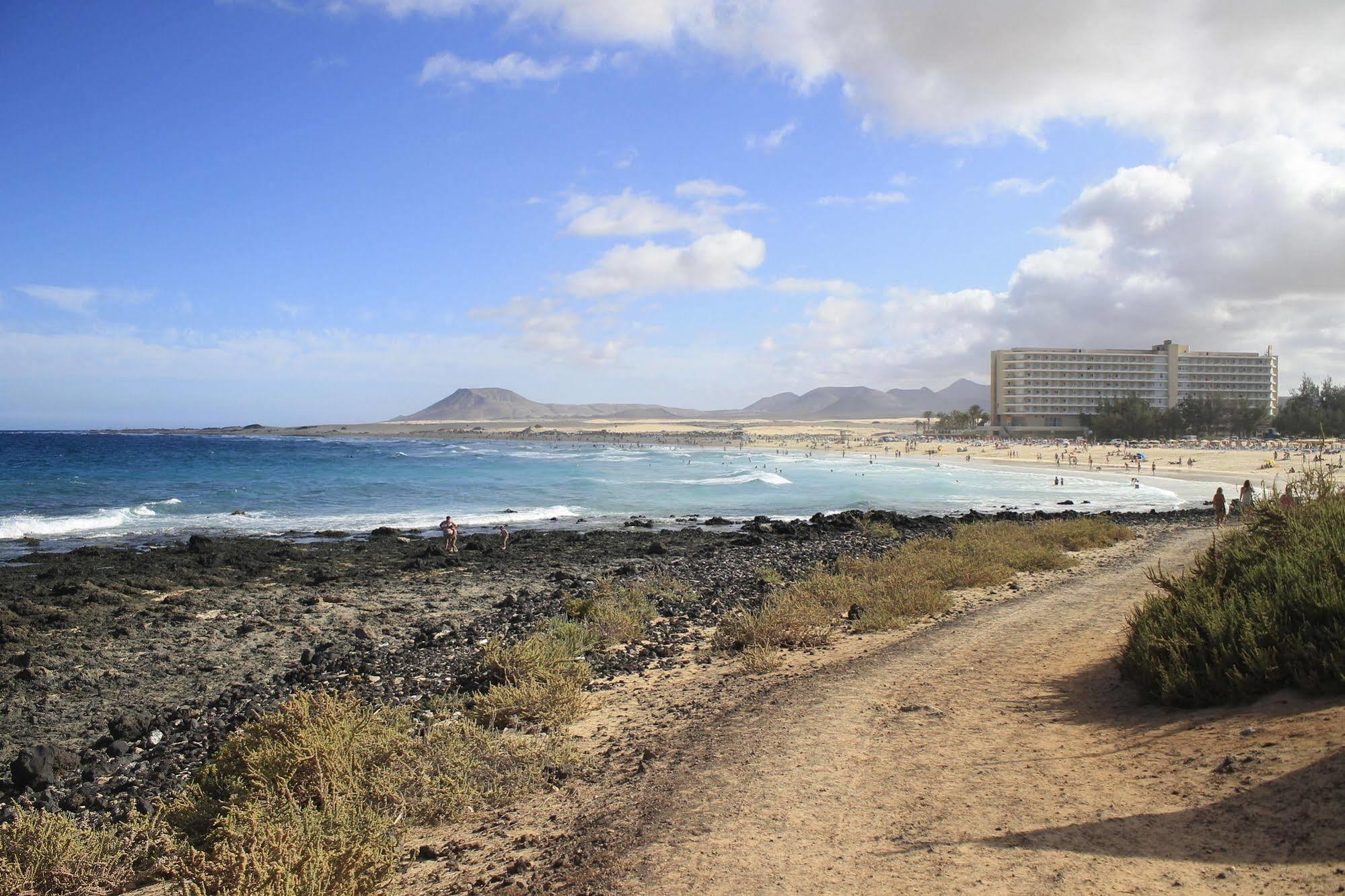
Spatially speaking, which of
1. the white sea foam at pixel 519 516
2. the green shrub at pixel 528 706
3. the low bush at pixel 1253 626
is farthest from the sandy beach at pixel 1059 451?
the white sea foam at pixel 519 516

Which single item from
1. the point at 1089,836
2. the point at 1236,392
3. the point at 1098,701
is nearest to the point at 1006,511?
the point at 1098,701

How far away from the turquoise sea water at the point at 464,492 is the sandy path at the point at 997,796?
22482mm

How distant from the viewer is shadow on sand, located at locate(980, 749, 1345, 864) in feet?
12.6

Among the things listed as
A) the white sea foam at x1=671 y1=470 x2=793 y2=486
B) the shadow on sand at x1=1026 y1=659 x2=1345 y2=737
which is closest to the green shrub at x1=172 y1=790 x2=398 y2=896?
the shadow on sand at x1=1026 y1=659 x2=1345 y2=737

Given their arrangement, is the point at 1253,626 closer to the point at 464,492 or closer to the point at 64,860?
the point at 64,860

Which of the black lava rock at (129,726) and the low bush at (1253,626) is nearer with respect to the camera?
the low bush at (1253,626)

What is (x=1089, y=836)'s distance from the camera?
14.0 feet

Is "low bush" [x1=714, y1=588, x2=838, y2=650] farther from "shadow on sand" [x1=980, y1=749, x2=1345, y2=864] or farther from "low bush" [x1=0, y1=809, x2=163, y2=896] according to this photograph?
"low bush" [x1=0, y1=809, x2=163, y2=896]

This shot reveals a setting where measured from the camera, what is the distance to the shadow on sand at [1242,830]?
12.6 feet

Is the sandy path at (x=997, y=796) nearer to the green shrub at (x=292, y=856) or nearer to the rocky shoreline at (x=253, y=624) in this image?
the green shrub at (x=292, y=856)

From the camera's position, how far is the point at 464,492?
3938 centimetres

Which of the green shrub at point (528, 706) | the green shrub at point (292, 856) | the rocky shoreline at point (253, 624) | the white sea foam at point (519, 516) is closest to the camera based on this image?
the green shrub at point (292, 856)

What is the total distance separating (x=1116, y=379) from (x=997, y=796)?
141 m

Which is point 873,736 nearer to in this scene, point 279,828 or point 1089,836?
point 1089,836
